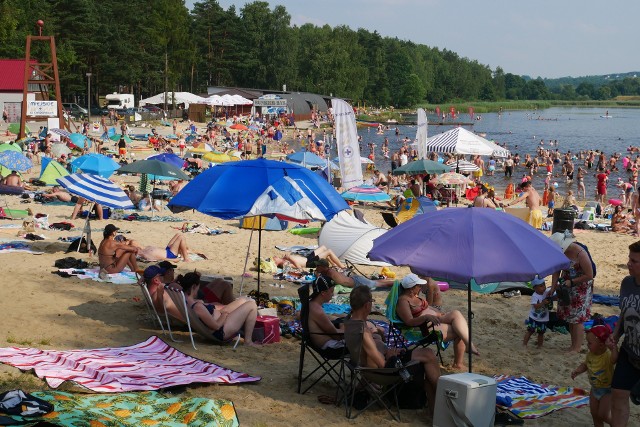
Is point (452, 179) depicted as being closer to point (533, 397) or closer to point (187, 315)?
point (187, 315)

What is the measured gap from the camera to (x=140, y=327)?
777 centimetres

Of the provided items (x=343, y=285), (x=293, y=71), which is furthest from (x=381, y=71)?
(x=343, y=285)

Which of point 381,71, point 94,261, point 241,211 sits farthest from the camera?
point 381,71

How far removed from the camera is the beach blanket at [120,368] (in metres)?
5.65

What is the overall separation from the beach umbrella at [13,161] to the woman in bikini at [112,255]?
866 centimetres

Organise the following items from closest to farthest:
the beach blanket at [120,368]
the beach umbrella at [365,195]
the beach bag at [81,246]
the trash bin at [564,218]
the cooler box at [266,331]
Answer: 1. the beach blanket at [120,368]
2. the cooler box at [266,331]
3. the trash bin at [564,218]
4. the beach bag at [81,246]
5. the beach umbrella at [365,195]

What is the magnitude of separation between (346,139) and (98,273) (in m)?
6.79

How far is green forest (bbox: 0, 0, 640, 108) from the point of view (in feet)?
192

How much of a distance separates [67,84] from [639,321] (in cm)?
5766

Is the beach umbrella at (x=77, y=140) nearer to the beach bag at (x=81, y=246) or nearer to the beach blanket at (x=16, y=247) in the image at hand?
the beach blanket at (x=16, y=247)

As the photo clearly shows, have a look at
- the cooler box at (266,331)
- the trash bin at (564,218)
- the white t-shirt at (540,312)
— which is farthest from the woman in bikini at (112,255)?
the trash bin at (564,218)

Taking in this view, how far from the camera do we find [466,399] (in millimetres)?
5215

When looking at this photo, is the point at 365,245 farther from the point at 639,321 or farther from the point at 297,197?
the point at 639,321

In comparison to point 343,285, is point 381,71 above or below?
above
